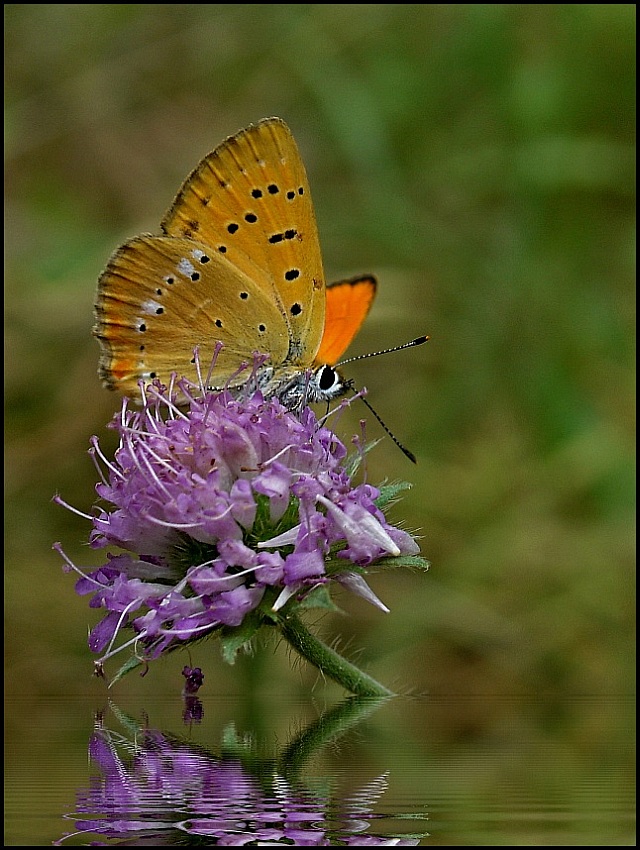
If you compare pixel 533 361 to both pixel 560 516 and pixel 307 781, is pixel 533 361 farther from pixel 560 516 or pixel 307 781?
pixel 307 781

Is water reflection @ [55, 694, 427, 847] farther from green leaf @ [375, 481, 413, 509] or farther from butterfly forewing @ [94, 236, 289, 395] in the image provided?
butterfly forewing @ [94, 236, 289, 395]

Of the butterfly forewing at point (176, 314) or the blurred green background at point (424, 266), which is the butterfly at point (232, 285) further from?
the blurred green background at point (424, 266)

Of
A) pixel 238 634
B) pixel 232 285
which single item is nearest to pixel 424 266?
pixel 232 285

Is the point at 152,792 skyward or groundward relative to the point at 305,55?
groundward

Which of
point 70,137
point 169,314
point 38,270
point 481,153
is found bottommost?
point 169,314

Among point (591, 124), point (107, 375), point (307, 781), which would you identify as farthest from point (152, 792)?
point (591, 124)

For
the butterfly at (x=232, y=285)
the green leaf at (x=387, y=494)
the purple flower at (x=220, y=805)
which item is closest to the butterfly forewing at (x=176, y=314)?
the butterfly at (x=232, y=285)
